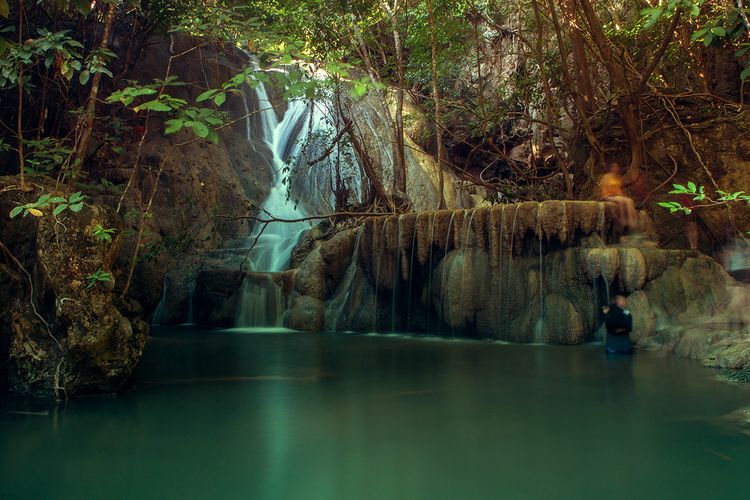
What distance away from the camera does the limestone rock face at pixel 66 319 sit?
473 centimetres

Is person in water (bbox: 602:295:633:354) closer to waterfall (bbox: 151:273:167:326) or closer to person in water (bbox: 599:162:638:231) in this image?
person in water (bbox: 599:162:638:231)

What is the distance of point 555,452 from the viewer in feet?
11.5

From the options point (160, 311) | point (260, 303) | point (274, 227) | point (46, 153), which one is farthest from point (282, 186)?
point (46, 153)

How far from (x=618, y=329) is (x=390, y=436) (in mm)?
4400

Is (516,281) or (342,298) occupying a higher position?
(516,281)

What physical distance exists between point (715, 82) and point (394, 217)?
706cm

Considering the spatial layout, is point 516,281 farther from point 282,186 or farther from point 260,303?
point 282,186

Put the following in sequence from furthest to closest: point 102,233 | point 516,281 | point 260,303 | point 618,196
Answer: point 260,303, point 618,196, point 516,281, point 102,233

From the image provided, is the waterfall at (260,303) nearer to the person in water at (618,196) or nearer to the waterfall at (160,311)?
the waterfall at (160,311)

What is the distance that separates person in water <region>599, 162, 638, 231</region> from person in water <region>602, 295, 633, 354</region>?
7.73ft

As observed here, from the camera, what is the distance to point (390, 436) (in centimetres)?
384

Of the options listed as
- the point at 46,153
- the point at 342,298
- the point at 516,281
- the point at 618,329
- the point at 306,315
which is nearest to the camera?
the point at 46,153

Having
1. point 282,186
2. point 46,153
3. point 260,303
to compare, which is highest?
point 282,186

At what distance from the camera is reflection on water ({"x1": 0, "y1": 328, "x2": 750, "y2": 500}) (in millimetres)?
3027
